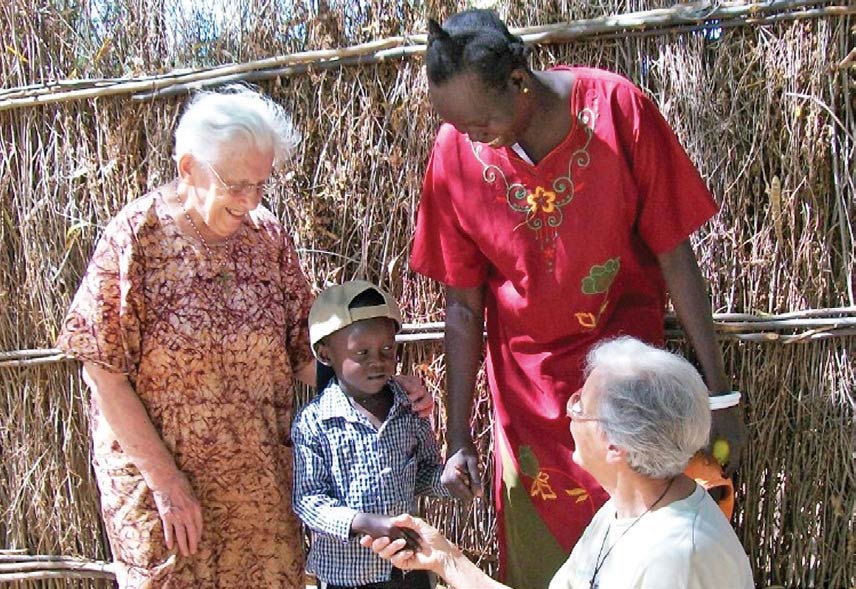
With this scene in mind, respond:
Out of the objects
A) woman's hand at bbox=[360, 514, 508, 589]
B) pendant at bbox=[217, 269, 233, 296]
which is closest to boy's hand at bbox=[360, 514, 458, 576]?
woman's hand at bbox=[360, 514, 508, 589]

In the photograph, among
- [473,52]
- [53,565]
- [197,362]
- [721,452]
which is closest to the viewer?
[473,52]

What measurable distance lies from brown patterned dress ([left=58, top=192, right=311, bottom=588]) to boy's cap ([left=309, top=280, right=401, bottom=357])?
144 millimetres

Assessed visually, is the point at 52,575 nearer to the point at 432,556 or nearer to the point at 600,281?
the point at 432,556

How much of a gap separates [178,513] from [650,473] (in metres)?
1.41

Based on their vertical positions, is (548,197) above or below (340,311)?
above

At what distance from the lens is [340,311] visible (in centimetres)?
289

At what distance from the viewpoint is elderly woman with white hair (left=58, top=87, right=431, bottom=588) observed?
2.79m

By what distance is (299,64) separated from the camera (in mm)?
3568

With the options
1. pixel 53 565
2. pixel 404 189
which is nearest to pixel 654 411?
pixel 404 189

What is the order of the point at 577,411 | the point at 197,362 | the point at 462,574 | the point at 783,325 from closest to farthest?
1. the point at 577,411
2. the point at 462,574
3. the point at 197,362
4. the point at 783,325

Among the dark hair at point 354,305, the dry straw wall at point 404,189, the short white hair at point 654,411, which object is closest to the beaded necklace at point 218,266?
the dark hair at point 354,305

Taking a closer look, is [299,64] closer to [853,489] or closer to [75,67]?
[75,67]

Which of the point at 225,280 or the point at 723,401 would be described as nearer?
the point at 723,401

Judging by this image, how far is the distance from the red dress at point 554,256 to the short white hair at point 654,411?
65cm
